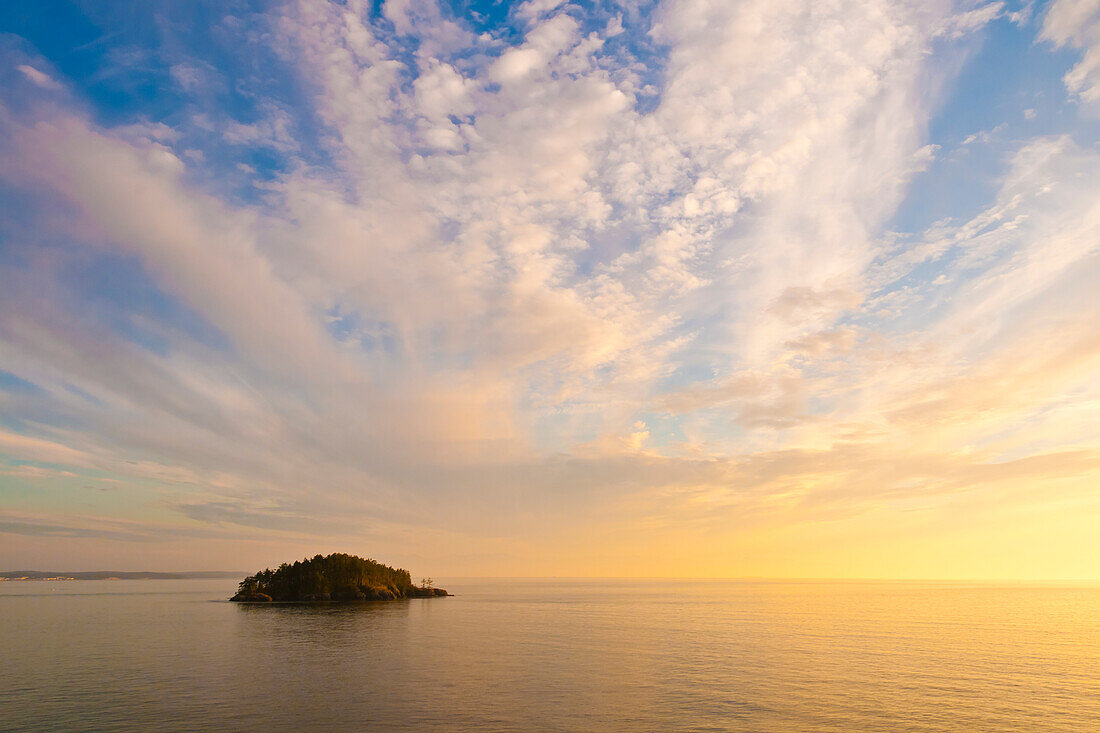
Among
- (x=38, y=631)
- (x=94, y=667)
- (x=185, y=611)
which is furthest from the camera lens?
(x=185, y=611)

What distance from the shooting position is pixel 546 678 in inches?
2596

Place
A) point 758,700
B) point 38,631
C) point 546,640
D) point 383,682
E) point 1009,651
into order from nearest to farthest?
point 758,700, point 383,682, point 1009,651, point 546,640, point 38,631

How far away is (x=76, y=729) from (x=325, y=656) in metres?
37.5

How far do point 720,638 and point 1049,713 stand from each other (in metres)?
56.9

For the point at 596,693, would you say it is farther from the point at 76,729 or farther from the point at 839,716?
the point at 76,729

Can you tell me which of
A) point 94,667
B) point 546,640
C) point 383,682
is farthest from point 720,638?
point 94,667

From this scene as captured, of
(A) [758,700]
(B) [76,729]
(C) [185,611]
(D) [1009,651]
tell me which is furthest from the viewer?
(C) [185,611]

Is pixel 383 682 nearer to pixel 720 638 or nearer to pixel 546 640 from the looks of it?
pixel 546 640

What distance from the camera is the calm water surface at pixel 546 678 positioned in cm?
4900

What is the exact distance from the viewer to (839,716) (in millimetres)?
50469

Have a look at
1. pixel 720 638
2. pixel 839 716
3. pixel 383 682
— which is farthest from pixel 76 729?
pixel 720 638

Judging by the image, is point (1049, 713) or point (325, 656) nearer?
point (1049, 713)

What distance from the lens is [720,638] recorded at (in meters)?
105

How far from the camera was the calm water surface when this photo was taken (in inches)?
1929
